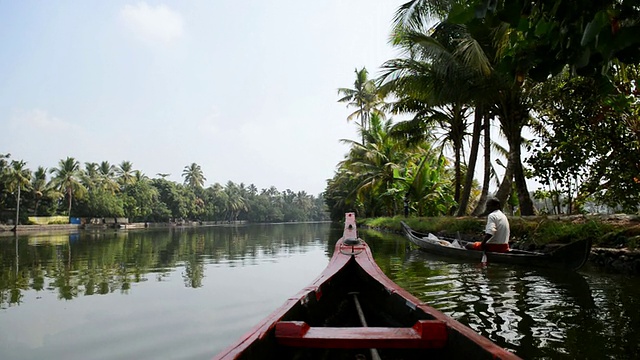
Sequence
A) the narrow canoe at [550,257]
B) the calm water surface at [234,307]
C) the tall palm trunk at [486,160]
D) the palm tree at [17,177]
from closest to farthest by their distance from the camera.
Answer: the calm water surface at [234,307] < the narrow canoe at [550,257] < the tall palm trunk at [486,160] < the palm tree at [17,177]

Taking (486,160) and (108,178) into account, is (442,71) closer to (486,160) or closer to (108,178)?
(486,160)

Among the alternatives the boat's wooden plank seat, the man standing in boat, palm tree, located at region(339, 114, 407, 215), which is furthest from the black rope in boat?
palm tree, located at region(339, 114, 407, 215)

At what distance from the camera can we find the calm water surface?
351 centimetres

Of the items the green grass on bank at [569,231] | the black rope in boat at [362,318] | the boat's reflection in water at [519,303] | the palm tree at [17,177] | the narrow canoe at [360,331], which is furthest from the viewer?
the palm tree at [17,177]

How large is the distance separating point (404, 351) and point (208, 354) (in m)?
1.87

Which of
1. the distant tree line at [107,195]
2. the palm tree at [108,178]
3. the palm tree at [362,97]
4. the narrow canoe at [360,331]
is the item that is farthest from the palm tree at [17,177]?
the narrow canoe at [360,331]

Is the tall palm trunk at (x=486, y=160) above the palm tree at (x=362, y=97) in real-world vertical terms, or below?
below

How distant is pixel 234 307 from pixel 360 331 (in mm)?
3525

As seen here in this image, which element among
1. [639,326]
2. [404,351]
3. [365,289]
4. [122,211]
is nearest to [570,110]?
[639,326]

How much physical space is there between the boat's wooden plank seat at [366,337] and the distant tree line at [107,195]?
39.9 m

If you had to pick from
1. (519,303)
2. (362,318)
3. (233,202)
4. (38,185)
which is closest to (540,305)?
(519,303)

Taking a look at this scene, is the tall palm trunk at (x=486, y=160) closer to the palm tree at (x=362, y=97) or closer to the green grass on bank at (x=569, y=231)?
the green grass on bank at (x=569, y=231)

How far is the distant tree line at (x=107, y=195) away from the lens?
38.3 meters

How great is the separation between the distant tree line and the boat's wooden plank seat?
3989cm
